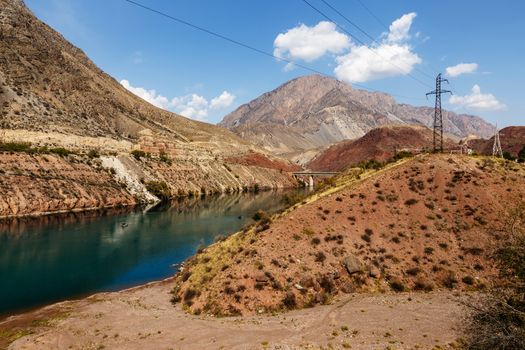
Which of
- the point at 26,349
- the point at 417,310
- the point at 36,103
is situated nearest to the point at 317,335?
the point at 417,310

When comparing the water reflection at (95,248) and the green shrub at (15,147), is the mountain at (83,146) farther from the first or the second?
the water reflection at (95,248)

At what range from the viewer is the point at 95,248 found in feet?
167

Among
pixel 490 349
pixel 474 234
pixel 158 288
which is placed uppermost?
pixel 474 234

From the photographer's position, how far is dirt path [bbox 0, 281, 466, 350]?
20047 mm

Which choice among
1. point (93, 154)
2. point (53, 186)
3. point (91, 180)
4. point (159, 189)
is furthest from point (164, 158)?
point (53, 186)

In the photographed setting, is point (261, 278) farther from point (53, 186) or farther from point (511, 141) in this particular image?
point (511, 141)

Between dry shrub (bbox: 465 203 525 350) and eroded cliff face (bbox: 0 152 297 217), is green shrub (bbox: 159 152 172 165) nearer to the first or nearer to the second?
eroded cliff face (bbox: 0 152 297 217)

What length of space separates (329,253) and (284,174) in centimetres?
13675

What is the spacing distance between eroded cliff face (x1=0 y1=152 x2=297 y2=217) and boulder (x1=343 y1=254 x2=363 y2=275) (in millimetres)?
62556

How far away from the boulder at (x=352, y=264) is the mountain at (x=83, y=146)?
62698 mm

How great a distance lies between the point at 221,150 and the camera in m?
165

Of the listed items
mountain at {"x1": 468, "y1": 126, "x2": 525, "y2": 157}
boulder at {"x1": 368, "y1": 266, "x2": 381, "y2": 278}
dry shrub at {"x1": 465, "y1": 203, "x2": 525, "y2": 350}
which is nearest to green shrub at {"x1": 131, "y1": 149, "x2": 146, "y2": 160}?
boulder at {"x1": 368, "y1": 266, "x2": 381, "y2": 278}

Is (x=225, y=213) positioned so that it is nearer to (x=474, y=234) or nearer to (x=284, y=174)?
(x=474, y=234)

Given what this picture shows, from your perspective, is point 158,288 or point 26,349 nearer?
point 26,349
